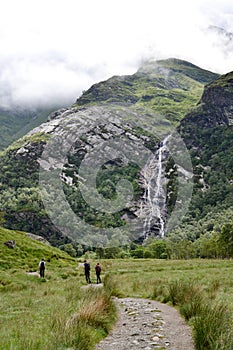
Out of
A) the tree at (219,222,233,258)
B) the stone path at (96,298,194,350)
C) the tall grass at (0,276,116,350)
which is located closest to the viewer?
the tall grass at (0,276,116,350)

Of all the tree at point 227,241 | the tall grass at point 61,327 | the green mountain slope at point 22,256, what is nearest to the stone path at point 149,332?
the tall grass at point 61,327

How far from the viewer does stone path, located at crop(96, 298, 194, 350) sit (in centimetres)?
981

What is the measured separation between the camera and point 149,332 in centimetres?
1145

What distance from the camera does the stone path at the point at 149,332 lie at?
981cm

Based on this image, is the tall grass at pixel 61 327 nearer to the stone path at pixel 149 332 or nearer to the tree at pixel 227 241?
the stone path at pixel 149 332

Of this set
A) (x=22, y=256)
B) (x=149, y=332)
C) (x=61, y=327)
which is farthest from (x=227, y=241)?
(x=61, y=327)

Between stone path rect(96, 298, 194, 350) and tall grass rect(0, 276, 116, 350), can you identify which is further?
stone path rect(96, 298, 194, 350)

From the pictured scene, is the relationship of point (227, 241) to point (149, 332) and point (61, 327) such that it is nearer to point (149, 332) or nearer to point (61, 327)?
point (149, 332)

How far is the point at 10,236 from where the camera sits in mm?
55250

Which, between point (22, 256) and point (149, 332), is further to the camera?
point (22, 256)

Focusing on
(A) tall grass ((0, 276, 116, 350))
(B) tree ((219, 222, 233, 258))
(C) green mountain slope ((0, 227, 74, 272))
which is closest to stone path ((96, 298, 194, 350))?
(A) tall grass ((0, 276, 116, 350))

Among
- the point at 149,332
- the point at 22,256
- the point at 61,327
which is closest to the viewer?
the point at 61,327

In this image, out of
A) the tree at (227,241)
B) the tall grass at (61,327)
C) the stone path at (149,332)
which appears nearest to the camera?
the tall grass at (61,327)

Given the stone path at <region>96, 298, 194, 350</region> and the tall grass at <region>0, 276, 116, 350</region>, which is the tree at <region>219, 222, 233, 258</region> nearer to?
the stone path at <region>96, 298, 194, 350</region>
